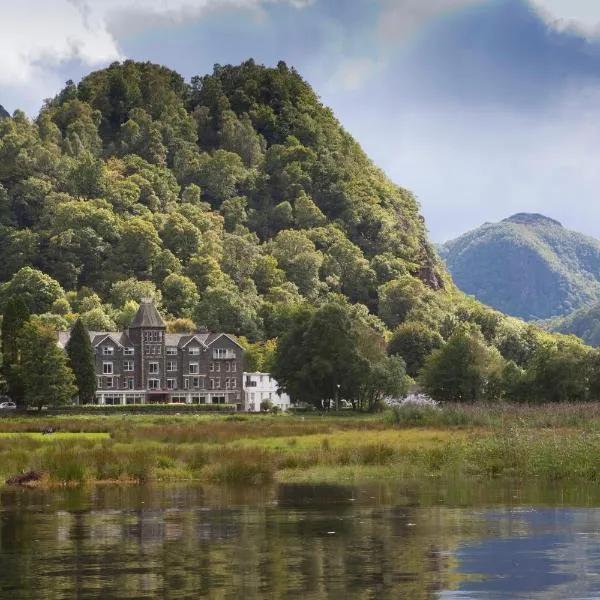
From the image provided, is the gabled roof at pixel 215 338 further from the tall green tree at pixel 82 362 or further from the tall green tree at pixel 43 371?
the tall green tree at pixel 43 371

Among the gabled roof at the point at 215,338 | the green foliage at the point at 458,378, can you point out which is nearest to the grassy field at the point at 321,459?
the green foliage at the point at 458,378

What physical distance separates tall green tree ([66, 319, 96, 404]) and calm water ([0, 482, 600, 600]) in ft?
329

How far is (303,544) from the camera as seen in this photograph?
30.9 m

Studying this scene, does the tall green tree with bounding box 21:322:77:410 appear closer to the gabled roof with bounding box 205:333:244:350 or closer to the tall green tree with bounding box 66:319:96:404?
the tall green tree with bounding box 66:319:96:404

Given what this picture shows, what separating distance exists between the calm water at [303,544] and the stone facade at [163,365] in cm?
13509

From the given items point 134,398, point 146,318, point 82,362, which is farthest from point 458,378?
point 134,398

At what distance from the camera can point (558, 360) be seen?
363ft

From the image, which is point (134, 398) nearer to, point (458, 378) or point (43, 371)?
point (43, 371)

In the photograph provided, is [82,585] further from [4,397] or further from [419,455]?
[4,397]

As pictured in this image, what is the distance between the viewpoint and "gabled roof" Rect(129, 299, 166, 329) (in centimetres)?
18025

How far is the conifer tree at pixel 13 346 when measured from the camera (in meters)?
128

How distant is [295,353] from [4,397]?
1413 inches

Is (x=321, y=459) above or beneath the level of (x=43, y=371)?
beneath

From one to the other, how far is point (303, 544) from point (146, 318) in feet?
495
